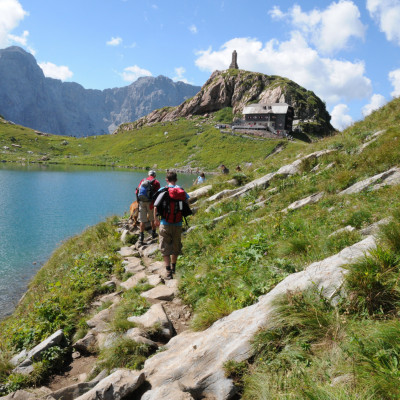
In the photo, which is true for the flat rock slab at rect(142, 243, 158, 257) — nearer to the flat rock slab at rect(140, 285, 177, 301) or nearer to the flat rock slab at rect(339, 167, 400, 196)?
the flat rock slab at rect(140, 285, 177, 301)

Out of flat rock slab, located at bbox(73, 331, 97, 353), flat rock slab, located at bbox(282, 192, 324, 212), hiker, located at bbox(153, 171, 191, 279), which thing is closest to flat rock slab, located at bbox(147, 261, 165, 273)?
hiker, located at bbox(153, 171, 191, 279)

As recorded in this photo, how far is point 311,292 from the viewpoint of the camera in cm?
459

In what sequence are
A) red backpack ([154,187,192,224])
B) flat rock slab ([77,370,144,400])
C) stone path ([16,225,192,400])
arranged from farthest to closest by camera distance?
1. red backpack ([154,187,192,224])
2. stone path ([16,225,192,400])
3. flat rock slab ([77,370,144,400])

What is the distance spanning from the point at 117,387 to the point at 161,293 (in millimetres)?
3934

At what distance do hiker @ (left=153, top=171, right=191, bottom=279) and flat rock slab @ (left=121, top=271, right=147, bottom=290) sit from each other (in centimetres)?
106

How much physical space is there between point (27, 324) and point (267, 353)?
7805mm

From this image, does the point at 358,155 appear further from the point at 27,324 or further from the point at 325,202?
the point at 27,324

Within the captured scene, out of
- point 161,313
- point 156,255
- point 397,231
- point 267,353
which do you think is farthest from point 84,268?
point 397,231

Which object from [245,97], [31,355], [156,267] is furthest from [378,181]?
[245,97]

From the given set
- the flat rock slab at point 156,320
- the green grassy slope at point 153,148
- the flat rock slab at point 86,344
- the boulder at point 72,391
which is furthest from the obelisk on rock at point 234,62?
the boulder at point 72,391

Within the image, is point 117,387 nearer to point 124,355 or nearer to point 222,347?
point 124,355

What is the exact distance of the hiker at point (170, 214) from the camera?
9.62 m

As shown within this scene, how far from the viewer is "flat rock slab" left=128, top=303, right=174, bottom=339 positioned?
6.60 metres

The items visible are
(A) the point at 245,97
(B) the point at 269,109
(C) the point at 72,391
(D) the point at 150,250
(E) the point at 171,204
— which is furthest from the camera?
(A) the point at 245,97
